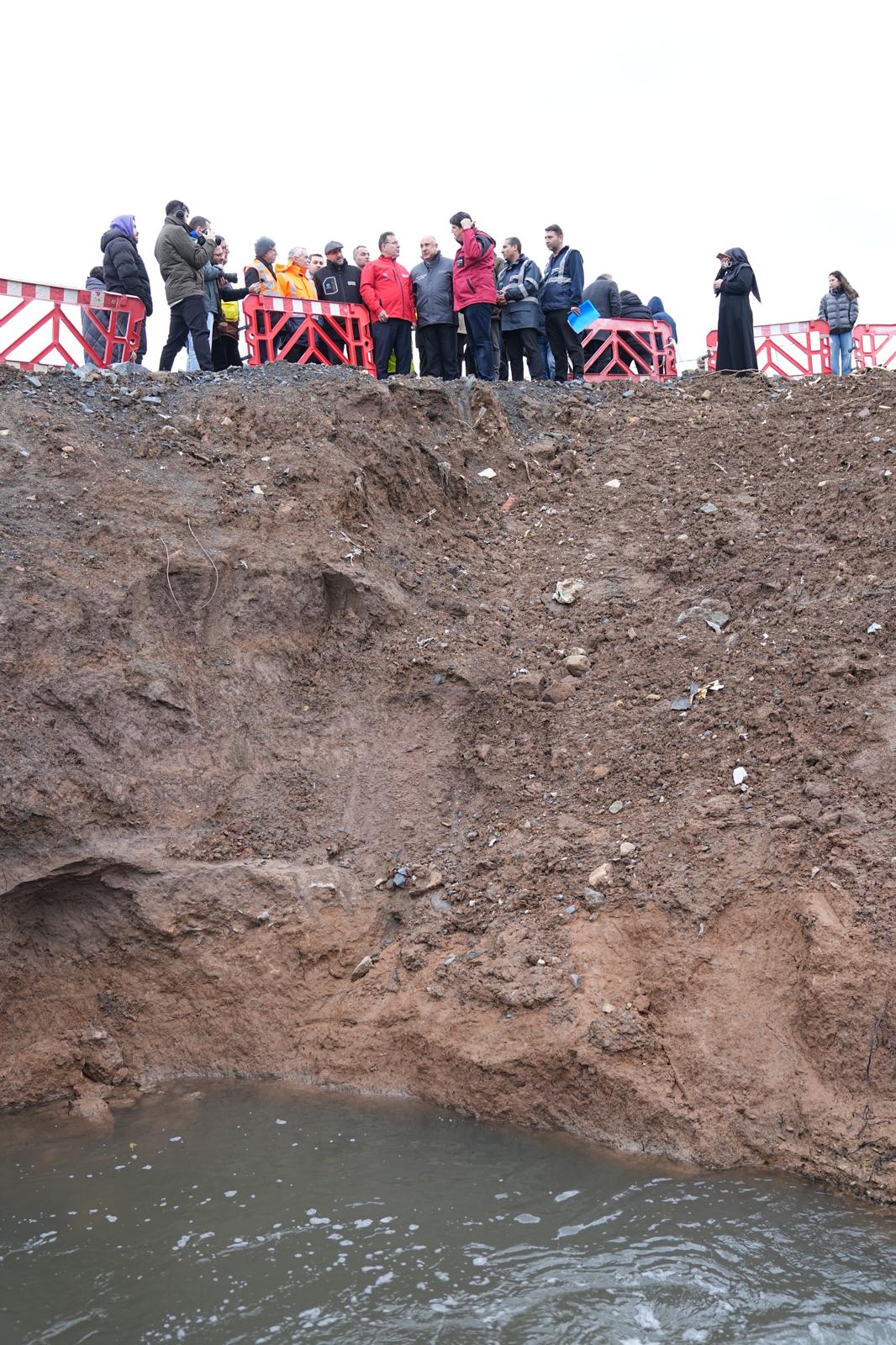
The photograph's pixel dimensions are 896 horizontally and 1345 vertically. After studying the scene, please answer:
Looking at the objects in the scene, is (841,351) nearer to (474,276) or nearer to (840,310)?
(840,310)

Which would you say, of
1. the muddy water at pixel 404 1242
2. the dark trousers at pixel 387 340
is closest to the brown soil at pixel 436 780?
the muddy water at pixel 404 1242

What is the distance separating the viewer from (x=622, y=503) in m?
8.91

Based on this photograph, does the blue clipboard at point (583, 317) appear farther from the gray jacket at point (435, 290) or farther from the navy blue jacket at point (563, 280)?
the gray jacket at point (435, 290)

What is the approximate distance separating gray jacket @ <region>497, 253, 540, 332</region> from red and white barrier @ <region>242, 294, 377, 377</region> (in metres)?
1.32

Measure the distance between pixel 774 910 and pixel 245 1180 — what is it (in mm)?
2816

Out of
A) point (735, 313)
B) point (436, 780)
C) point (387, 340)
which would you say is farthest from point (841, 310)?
point (436, 780)

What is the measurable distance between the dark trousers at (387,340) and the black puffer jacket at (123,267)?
2.06 m

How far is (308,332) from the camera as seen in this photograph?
1027 cm

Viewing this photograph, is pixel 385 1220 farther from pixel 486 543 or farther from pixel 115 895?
pixel 486 543

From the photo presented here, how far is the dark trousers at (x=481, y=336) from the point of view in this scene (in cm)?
1001

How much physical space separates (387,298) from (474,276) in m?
0.82

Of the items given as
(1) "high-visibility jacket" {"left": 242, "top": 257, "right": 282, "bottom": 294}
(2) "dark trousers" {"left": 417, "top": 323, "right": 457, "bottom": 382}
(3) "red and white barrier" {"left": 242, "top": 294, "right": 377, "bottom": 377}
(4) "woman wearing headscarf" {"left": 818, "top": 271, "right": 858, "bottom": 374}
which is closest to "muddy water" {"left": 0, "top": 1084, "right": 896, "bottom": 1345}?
(3) "red and white barrier" {"left": 242, "top": 294, "right": 377, "bottom": 377}

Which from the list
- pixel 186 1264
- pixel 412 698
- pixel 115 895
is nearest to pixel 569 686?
pixel 412 698

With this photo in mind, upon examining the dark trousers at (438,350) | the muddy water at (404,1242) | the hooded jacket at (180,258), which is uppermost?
the hooded jacket at (180,258)
